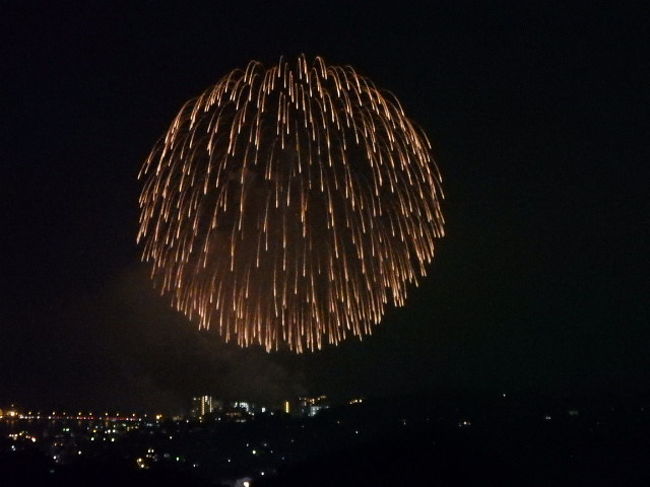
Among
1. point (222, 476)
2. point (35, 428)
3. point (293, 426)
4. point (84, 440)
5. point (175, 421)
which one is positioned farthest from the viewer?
point (35, 428)

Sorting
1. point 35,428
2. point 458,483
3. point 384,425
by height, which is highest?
point 35,428

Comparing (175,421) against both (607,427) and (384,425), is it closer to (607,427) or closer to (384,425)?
(384,425)

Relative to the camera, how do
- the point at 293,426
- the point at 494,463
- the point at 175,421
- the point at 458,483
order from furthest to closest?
the point at 175,421 → the point at 293,426 → the point at 494,463 → the point at 458,483

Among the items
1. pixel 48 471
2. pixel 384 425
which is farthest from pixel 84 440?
pixel 48 471

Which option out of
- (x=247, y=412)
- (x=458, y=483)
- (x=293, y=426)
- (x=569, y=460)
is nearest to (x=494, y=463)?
(x=458, y=483)

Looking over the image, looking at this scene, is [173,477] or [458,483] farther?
[173,477]

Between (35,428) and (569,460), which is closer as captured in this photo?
(569,460)

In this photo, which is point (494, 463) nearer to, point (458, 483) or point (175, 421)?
point (458, 483)

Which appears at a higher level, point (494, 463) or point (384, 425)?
point (384, 425)

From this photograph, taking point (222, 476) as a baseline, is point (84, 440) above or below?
above
